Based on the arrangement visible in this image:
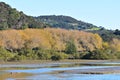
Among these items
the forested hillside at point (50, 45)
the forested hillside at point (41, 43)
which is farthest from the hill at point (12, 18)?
the forested hillside at point (50, 45)

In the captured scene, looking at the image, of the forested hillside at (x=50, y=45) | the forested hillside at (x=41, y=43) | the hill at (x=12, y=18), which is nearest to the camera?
the forested hillside at (x=50, y=45)

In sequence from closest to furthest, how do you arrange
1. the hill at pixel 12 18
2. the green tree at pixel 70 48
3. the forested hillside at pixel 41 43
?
the forested hillside at pixel 41 43, the green tree at pixel 70 48, the hill at pixel 12 18

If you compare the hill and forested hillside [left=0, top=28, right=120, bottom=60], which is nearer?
forested hillside [left=0, top=28, right=120, bottom=60]

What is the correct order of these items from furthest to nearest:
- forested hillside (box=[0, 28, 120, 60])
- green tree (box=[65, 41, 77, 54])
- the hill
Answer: the hill
green tree (box=[65, 41, 77, 54])
forested hillside (box=[0, 28, 120, 60])

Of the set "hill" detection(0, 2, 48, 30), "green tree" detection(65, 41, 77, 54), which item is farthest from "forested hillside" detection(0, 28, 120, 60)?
"hill" detection(0, 2, 48, 30)

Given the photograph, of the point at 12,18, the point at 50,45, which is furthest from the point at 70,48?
the point at 12,18

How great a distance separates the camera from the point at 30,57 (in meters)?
106

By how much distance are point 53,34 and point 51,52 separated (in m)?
25.4

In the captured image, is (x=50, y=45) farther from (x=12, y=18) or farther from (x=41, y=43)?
(x=12, y=18)

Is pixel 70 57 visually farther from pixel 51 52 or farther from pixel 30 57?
pixel 30 57

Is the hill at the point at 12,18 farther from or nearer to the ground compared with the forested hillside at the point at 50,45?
farther from the ground

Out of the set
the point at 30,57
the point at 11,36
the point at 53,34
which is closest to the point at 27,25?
the point at 53,34

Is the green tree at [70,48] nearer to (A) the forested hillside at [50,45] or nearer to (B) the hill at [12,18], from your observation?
(A) the forested hillside at [50,45]

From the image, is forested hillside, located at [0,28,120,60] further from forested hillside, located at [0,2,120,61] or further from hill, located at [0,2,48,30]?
hill, located at [0,2,48,30]
